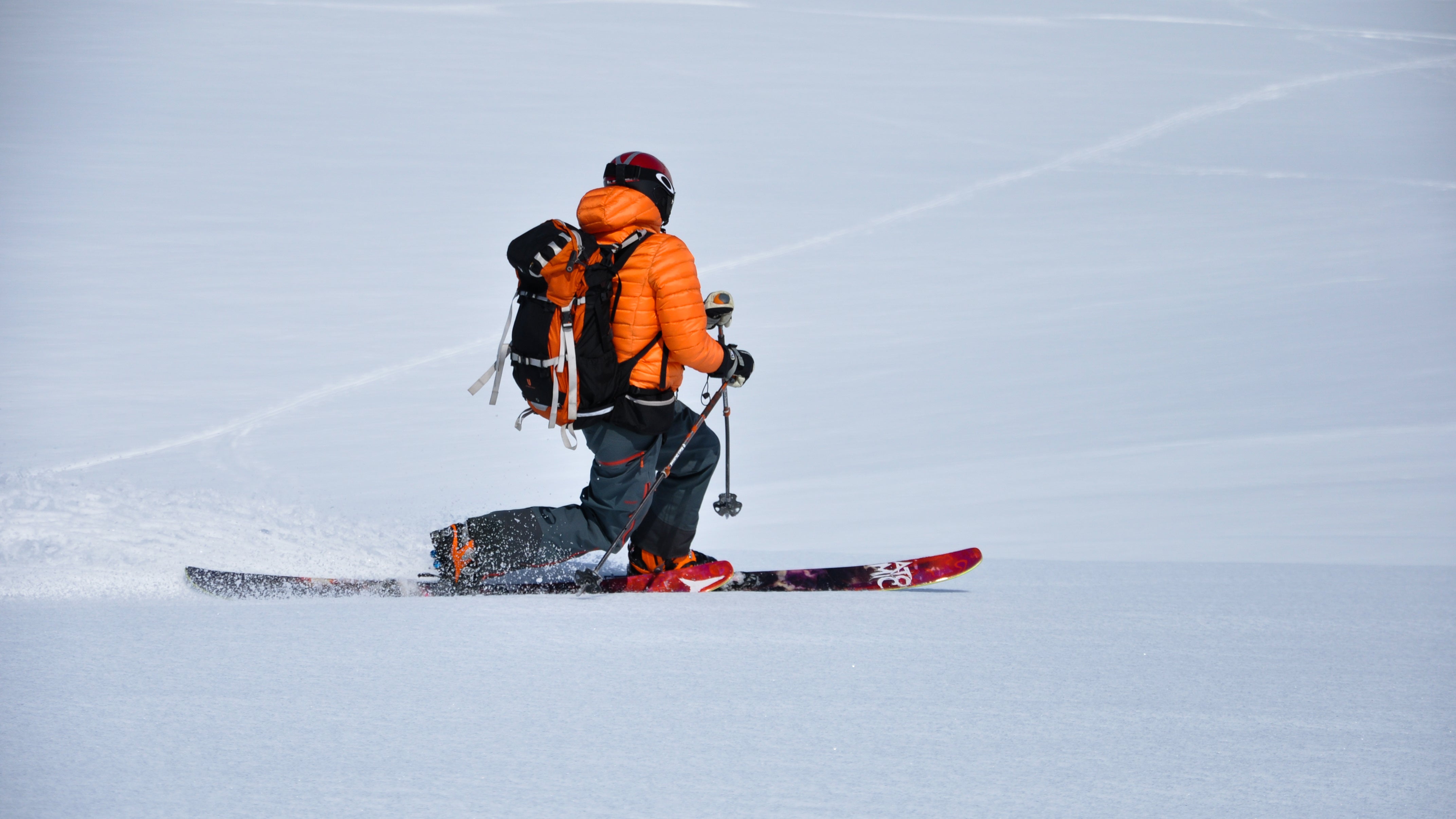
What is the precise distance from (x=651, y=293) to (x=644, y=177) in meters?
0.50

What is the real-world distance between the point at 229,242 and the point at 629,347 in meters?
10.9

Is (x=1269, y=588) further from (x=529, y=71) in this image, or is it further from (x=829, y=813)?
(x=529, y=71)

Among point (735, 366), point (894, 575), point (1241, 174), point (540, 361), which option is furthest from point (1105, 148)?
point (540, 361)

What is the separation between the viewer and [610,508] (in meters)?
5.48

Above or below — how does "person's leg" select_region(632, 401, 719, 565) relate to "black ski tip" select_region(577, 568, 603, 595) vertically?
above

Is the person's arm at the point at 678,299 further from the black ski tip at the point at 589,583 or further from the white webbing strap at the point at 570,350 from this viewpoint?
the black ski tip at the point at 589,583

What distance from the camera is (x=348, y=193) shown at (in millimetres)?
16500

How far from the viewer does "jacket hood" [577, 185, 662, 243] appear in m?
5.15

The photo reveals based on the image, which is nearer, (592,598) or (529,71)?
(592,598)

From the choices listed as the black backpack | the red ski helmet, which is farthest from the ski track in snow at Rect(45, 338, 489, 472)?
the red ski helmet

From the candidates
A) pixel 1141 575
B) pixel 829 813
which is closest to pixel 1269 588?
pixel 1141 575

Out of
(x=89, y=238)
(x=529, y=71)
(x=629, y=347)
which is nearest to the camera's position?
(x=629, y=347)

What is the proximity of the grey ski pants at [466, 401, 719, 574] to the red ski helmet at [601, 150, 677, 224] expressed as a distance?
0.86m

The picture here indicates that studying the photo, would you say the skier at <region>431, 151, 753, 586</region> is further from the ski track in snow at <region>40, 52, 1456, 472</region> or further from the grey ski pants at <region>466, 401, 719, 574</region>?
the ski track in snow at <region>40, 52, 1456, 472</region>
